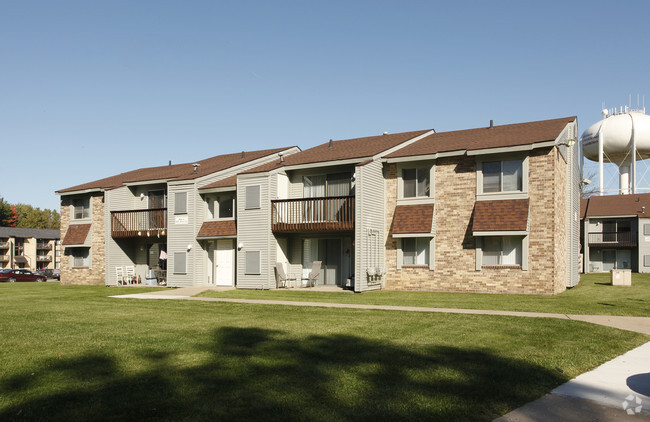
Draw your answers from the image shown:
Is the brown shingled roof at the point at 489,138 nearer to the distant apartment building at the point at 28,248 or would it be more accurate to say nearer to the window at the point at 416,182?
the window at the point at 416,182

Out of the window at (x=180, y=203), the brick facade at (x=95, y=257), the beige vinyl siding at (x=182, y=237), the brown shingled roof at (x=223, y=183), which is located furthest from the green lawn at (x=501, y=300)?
the brick facade at (x=95, y=257)

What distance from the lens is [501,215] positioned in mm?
20594

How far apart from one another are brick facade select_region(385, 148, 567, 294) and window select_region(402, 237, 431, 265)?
13.7 inches

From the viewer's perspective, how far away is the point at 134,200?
102 feet

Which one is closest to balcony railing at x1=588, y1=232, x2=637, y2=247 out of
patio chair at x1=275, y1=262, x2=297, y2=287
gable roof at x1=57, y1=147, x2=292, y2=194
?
gable roof at x1=57, y1=147, x2=292, y2=194

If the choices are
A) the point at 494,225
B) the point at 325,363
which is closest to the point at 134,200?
the point at 494,225

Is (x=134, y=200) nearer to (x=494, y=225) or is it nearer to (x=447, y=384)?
Result: (x=494, y=225)

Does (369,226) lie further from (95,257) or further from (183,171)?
(95,257)

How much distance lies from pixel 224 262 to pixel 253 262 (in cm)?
294

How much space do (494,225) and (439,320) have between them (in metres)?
8.93

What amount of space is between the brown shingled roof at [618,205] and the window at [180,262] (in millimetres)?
33116

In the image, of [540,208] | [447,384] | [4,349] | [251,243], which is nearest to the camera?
[447,384]

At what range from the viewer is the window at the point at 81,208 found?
32906 millimetres

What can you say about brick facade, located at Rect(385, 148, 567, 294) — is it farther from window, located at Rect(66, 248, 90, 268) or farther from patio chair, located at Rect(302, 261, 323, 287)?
window, located at Rect(66, 248, 90, 268)
